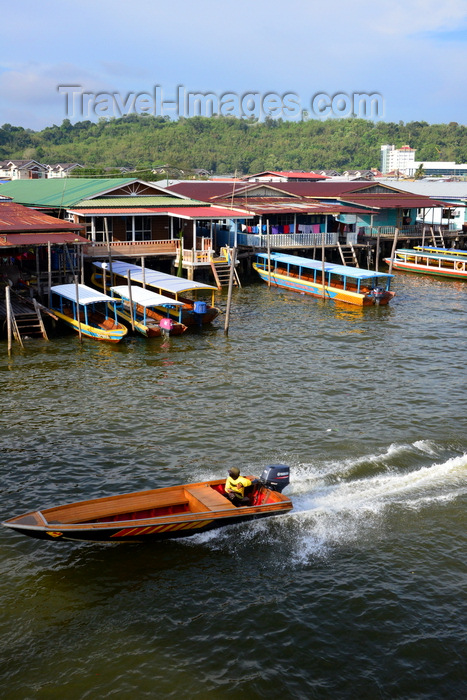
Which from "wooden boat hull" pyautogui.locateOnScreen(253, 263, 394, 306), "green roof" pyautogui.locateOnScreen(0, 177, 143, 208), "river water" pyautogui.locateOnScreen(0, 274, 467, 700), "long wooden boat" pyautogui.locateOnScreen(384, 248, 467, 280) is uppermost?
"green roof" pyautogui.locateOnScreen(0, 177, 143, 208)

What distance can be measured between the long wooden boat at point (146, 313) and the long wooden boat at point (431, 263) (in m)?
25.5

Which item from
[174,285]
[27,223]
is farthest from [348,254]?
[27,223]

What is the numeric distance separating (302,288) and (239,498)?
28.5 m

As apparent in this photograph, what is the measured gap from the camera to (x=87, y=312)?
32688 mm

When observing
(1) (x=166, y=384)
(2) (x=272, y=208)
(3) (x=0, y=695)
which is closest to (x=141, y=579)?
(3) (x=0, y=695)

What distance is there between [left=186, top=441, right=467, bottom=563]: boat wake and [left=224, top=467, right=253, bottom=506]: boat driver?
2.05 feet

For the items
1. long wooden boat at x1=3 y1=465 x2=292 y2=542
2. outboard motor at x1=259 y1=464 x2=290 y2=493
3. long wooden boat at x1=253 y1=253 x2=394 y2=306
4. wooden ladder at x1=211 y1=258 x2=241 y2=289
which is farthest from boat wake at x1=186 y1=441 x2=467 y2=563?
wooden ladder at x1=211 y1=258 x2=241 y2=289

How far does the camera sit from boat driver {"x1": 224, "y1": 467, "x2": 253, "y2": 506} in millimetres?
15211

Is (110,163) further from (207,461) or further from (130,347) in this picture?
(207,461)

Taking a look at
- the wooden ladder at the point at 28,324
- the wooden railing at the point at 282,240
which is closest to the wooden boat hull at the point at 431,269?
the wooden railing at the point at 282,240

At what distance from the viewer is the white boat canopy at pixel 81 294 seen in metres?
29.8

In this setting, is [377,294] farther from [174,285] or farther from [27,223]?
[27,223]

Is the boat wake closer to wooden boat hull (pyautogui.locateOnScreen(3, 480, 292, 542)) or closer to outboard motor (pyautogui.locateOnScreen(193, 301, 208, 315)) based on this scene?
wooden boat hull (pyautogui.locateOnScreen(3, 480, 292, 542))

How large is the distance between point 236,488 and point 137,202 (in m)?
31.4
